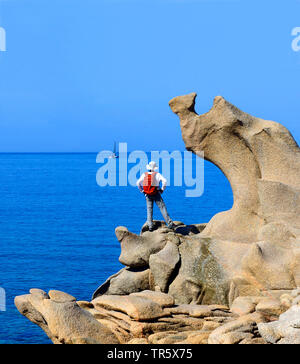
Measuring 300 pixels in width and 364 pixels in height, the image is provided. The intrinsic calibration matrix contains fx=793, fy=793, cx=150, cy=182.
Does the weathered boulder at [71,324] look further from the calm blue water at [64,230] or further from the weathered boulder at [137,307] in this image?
the calm blue water at [64,230]

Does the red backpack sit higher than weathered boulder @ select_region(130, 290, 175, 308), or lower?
higher

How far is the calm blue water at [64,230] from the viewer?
34.2 metres

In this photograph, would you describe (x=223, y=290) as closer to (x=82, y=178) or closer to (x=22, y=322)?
(x=22, y=322)

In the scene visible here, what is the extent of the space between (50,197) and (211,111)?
2136 inches

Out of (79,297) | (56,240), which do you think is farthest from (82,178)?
(79,297)

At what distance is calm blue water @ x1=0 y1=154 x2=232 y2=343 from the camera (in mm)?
34156

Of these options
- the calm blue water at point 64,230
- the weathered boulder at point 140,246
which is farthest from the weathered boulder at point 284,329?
the calm blue water at point 64,230

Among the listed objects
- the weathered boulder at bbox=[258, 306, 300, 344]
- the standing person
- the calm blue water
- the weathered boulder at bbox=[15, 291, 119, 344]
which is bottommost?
the weathered boulder at bbox=[258, 306, 300, 344]

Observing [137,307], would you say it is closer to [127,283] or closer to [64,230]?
[127,283]

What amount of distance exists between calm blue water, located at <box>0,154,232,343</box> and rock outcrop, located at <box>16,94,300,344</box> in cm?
845

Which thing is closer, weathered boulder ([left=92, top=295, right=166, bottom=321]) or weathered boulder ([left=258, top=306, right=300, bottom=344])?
weathered boulder ([left=258, top=306, right=300, bottom=344])

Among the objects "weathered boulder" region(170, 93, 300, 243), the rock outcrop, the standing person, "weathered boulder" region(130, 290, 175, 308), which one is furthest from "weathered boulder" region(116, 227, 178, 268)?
"weathered boulder" region(130, 290, 175, 308)

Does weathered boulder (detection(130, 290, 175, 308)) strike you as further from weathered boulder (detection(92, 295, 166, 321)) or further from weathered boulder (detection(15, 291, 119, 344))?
weathered boulder (detection(15, 291, 119, 344))

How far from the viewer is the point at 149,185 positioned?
20828mm
